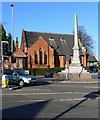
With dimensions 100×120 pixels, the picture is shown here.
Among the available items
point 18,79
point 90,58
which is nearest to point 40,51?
point 90,58

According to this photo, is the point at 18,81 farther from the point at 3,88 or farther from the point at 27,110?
the point at 27,110

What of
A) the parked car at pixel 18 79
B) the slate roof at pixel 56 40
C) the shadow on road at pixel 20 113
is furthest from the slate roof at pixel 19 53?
the shadow on road at pixel 20 113

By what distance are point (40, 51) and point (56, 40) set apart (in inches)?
328

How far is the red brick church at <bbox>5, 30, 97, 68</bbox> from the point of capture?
76938mm

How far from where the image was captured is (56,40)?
85.6 metres

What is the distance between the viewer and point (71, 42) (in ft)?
291

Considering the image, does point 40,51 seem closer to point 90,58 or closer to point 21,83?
point 90,58

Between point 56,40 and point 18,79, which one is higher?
point 56,40

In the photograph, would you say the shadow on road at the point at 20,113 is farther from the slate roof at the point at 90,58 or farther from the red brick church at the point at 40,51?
the slate roof at the point at 90,58

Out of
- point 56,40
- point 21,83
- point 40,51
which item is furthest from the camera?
point 56,40

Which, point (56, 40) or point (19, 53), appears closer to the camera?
point (19, 53)

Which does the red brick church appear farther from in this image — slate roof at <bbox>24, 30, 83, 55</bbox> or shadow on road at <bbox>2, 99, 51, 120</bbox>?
shadow on road at <bbox>2, 99, 51, 120</bbox>

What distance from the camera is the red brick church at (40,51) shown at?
76.9 meters

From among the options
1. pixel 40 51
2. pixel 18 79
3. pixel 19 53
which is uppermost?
pixel 40 51
